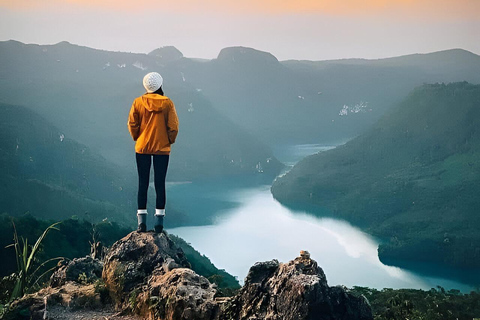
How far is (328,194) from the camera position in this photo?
56938mm

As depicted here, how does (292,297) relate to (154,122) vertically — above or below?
below

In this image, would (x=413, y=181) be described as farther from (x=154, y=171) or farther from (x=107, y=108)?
(x=154, y=171)

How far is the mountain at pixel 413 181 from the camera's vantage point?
41.1 m

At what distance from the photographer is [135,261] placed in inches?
118

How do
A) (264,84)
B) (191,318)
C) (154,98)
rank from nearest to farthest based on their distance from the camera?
(191,318), (154,98), (264,84)

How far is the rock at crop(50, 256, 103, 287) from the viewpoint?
321 cm

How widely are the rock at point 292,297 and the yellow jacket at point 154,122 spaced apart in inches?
44.6

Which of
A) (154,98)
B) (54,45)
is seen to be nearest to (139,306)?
(154,98)

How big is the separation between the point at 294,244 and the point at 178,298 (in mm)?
35613

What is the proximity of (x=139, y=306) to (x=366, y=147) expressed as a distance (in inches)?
2449

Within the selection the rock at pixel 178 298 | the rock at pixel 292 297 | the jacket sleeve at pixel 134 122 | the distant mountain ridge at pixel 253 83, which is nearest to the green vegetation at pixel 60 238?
the jacket sleeve at pixel 134 122

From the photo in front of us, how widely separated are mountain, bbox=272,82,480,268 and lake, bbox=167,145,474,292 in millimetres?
2584

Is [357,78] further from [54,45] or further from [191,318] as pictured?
[191,318]

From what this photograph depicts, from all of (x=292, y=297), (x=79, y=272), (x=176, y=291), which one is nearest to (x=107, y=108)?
(x=79, y=272)
